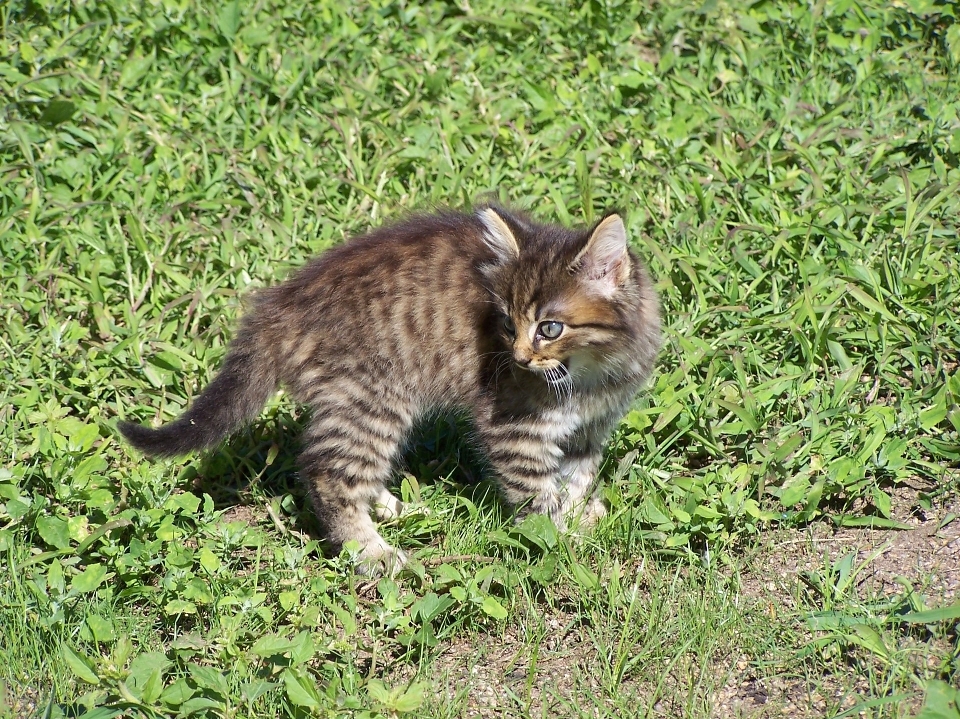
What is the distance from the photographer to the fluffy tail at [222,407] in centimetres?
430

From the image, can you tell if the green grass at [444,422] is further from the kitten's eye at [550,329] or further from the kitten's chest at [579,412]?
the kitten's eye at [550,329]

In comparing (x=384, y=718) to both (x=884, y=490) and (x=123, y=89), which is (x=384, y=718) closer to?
(x=884, y=490)

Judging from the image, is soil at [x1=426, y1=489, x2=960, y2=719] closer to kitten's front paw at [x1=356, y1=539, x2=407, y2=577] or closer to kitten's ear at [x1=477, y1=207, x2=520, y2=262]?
kitten's front paw at [x1=356, y1=539, x2=407, y2=577]

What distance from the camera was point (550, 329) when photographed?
432cm

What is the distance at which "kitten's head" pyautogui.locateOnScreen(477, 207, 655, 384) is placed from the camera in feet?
14.0

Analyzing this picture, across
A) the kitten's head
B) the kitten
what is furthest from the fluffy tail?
the kitten's head

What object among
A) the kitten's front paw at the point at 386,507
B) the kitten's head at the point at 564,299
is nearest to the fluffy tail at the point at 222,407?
the kitten's front paw at the point at 386,507

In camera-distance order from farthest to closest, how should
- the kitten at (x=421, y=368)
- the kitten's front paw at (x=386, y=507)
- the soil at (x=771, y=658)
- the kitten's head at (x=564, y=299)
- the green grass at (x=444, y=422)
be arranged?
the kitten's front paw at (x=386, y=507) → the kitten at (x=421, y=368) → the kitten's head at (x=564, y=299) → the green grass at (x=444, y=422) → the soil at (x=771, y=658)

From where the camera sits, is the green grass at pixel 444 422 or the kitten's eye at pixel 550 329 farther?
the kitten's eye at pixel 550 329

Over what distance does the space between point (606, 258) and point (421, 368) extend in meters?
0.97

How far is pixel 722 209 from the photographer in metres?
5.95

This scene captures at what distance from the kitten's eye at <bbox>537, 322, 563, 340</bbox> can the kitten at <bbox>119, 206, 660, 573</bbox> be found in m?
A: 0.07

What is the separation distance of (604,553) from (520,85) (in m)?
3.69

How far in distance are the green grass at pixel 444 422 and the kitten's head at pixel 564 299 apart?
594 mm
